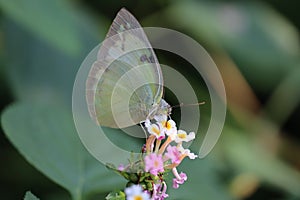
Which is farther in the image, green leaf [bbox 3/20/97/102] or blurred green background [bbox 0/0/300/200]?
green leaf [bbox 3/20/97/102]

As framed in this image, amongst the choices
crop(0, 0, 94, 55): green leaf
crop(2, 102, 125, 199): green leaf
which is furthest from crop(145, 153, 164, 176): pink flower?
crop(0, 0, 94, 55): green leaf

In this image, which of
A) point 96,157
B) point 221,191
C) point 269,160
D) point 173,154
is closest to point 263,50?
point 269,160

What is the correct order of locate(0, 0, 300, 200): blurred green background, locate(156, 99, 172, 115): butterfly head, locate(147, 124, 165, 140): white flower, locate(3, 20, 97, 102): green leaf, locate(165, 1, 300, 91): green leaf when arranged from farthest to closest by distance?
1. locate(165, 1, 300, 91): green leaf
2. locate(3, 20, 97, 102): green leaf
3. locate(0, 0, 300, 200): blurred green background
4. locate(156, 99, 172, 115): butterfly head
5. locate(147, 124, 165, 140): white flower

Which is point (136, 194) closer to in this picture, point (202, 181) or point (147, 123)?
point (147, 123)

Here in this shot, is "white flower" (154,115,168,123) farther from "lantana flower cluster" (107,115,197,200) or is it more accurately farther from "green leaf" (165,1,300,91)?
"green leaf" (165,1,300,91)

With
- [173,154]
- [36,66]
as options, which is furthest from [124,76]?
[36,66]

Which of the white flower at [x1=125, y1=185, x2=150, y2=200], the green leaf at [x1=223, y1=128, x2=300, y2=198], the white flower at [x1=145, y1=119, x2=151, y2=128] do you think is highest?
the green leaf at [x1=223, y1=128, x2=300, y2=198]

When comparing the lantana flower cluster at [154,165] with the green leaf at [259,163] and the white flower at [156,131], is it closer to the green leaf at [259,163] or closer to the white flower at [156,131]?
the white flower at [156,131]

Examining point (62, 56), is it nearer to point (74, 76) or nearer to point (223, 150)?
point (74, 76)

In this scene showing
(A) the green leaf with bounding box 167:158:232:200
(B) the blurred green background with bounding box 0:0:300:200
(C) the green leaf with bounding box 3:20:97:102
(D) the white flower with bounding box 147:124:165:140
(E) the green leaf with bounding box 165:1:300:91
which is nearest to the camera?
(D) the white flower with bounding box 147:124:165:140
